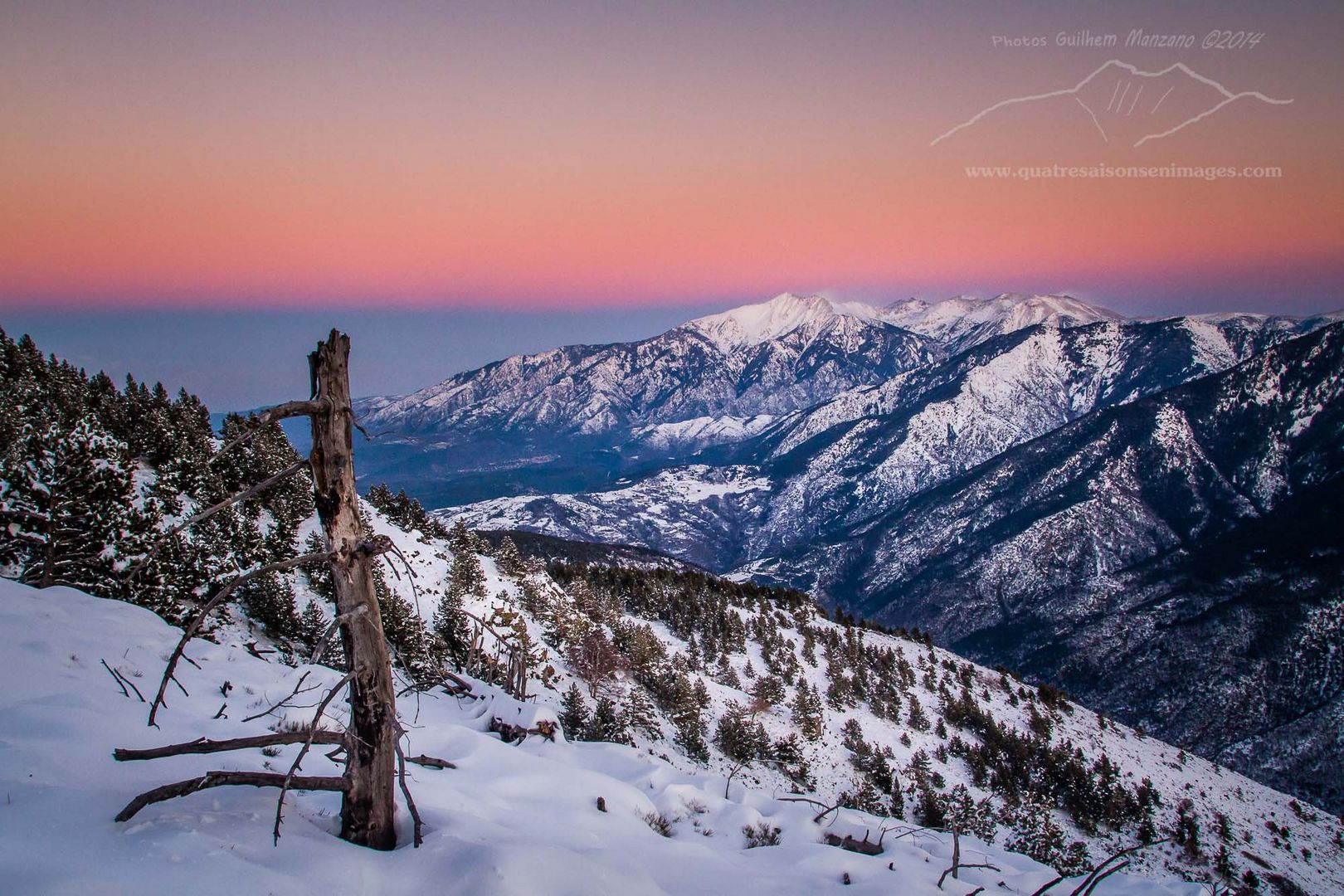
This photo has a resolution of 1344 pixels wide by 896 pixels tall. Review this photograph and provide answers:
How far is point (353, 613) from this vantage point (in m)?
4.78

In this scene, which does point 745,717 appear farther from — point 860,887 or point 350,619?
point 350,619

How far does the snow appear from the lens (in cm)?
430

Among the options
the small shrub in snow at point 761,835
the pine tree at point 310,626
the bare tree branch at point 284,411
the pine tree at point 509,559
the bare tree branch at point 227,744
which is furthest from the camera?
the pine tree at point 509,559

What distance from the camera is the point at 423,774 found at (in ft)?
25.9

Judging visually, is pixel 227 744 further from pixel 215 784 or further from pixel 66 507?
pixel 66 507

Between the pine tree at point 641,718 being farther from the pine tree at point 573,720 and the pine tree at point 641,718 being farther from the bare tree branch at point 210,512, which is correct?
the bare tree branch at point 210,512

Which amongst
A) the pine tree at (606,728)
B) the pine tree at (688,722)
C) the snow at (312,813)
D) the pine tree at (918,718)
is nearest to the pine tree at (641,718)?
the pine tree at (688,722)

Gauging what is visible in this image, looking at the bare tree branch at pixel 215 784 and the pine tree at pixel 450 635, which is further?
the pine tree at pixel 450 635

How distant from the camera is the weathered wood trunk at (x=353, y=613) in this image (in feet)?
15.3

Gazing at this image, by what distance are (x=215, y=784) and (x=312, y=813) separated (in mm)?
1426

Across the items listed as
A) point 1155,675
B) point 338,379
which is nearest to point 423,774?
point 338,379

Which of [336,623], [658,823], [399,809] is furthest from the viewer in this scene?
[658,823]

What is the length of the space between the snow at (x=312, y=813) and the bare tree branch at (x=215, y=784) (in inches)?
8.1

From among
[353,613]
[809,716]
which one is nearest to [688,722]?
[809,716]
